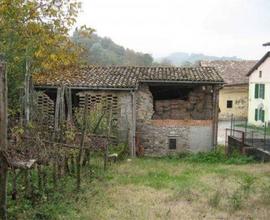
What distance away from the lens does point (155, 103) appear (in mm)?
22250

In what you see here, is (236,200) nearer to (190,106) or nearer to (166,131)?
(166,131)

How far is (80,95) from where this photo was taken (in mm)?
21438

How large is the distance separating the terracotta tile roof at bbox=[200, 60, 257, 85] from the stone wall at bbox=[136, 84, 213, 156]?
22.9 metres

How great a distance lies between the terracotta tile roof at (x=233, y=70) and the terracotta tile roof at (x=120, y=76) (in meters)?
21.8

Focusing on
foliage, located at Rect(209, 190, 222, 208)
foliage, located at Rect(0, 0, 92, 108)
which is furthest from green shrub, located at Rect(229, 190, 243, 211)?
foliage, located at Rect(0, 0, 92, 108)

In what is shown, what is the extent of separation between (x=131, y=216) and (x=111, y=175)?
533 centimetres

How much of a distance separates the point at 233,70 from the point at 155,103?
83.9ft

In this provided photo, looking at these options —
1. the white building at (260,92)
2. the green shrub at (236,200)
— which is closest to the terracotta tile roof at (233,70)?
the white building at (260,92)

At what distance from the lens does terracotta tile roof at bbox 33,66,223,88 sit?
21.0 metres

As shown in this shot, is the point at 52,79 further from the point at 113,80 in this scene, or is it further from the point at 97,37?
the point at 97,37

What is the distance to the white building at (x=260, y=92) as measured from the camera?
3800cm

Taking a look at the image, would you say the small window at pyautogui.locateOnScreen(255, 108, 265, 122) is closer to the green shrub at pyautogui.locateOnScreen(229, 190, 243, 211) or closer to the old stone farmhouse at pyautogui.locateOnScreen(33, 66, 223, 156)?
the old stone farmhouse at pyautogui.locateOnScreen(33, 66, 223, 156)

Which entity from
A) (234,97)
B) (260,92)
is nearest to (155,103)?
(260,92)

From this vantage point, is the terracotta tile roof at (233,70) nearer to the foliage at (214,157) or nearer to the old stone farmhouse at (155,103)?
the old stone farmhouse at (155,103)
